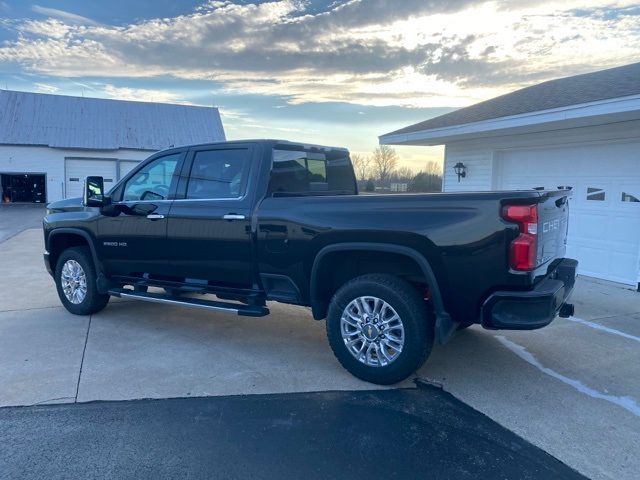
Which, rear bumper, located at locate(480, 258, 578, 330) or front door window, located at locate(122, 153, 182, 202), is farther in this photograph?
front door window, located at locate(122, 153, 182, 202)

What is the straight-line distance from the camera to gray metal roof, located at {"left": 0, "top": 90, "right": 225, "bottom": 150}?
30453 mm

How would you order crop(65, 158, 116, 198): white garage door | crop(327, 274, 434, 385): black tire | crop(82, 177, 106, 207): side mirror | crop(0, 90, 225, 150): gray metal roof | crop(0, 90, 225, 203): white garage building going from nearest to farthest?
crop(327, 274, 434, 385): black tire, crop(82, 177, 106, 207): side mirror, crop(0, 90, 225, 203): white garage building, crop(0, 90, 225, 150): gray metal roof, crop(65, 158, 116, 198): white garage door

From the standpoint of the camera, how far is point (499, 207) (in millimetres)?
3500

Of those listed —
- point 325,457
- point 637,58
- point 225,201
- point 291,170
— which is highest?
point 637,58

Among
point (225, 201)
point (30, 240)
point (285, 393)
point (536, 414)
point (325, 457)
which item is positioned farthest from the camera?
point (30, 240)

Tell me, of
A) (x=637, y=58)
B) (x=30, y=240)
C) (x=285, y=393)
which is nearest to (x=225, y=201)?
(x=285, y=393)

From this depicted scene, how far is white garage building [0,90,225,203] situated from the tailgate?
99.2 feet

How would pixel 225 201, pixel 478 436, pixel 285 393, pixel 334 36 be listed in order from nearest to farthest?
pixel 478 436 → pixel 285 393 → pixel 225 201 → pixel 334 36

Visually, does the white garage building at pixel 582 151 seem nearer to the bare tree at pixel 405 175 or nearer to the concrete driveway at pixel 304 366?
the concrete driveway at pixel 304 366

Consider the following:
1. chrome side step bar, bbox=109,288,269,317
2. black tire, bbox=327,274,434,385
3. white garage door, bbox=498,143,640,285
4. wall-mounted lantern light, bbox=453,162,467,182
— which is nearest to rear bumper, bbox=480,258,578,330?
black tire, bbox=327,274,434,385

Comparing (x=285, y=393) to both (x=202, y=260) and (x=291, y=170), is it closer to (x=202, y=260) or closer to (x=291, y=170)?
(x=202, y=260)

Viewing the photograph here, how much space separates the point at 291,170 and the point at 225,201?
74cm

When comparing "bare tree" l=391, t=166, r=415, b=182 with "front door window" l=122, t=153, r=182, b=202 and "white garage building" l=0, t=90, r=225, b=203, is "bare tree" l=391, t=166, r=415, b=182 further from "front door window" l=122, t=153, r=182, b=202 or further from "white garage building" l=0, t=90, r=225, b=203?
"front door window" l=122, t=153, r=182, b=202

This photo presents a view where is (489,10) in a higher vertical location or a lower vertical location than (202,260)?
higher
